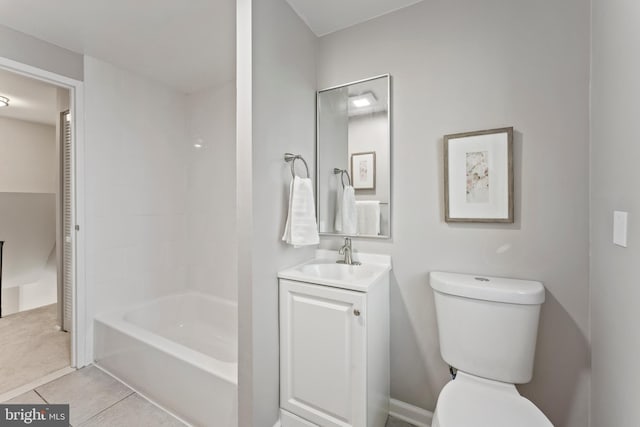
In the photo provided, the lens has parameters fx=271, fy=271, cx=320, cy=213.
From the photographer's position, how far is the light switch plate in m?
0.85

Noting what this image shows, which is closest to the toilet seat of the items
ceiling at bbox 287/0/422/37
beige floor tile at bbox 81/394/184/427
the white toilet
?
the white toilet

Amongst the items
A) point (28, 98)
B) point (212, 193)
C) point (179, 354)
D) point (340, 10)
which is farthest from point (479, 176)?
point (28, 98)

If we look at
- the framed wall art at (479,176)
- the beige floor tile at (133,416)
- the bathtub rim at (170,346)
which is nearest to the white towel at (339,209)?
the framed wall art at (479,176)

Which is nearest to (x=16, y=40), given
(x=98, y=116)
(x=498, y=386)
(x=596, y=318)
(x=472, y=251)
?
(x=98, y=116)

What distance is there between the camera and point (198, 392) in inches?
58.4

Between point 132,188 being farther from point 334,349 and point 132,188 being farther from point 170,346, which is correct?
point 334,349

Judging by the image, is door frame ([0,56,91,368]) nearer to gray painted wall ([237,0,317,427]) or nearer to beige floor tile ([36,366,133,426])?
beige floor tile ([36,366,133,426])

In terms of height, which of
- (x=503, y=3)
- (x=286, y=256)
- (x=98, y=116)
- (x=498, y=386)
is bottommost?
(x=498, y=386)

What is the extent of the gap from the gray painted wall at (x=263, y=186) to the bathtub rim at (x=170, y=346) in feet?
0.49

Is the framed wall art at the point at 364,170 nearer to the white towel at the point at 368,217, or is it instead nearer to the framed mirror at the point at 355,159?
the framed mirror at the point at 355,159

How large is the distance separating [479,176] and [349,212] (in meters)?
0.76

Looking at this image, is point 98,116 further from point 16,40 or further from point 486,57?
point 486,57

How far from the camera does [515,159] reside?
135 centimetres

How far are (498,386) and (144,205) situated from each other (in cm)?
282
